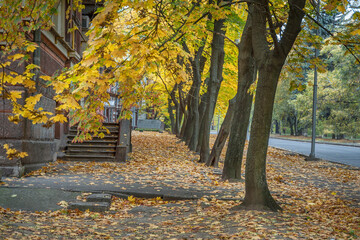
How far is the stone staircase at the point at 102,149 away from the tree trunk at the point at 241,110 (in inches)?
215

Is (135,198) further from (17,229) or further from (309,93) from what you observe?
(309,93)

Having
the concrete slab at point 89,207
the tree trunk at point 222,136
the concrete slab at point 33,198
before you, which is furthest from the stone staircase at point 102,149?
the concrete slab at point 89,207

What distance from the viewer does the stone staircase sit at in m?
16.5

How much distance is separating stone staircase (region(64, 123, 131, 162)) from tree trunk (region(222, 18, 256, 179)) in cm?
546

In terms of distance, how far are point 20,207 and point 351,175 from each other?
39.7 ft

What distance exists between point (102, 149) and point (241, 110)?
7.59m

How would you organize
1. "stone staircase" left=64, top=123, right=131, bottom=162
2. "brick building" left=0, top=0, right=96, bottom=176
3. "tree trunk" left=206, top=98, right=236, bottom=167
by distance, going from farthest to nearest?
"stone staircase" left=64, top=123, right=131, bottom=162 < "tree trunk" left=206, top=98, right=236, bottom=167 < "brick building" left=0, top=0, right=96, bottom=176

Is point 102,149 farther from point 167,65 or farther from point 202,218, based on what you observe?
point 202,218

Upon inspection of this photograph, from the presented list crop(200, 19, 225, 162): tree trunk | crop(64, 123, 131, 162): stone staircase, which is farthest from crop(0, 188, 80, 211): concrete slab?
→ crop(200, 19, 225, 162): tree trunk

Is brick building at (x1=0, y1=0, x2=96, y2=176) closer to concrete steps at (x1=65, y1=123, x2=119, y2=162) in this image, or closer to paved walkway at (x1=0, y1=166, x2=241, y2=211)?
concrete steps at (x1=65, y1=123, x2=119, y2=162)

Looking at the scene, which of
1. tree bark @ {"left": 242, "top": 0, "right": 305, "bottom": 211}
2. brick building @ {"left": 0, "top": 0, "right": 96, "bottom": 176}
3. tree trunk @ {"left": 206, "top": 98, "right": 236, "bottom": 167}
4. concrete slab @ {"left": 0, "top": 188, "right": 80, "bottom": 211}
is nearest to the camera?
tree bark @ {"left": 242, "top": 0, "right": 305, "bottom": 211}

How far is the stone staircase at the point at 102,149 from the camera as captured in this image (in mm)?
16547

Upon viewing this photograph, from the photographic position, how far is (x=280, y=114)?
60.2 metres

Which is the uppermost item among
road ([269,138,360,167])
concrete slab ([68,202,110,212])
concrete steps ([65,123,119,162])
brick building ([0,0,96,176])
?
brick building ([0,0,96,176])
